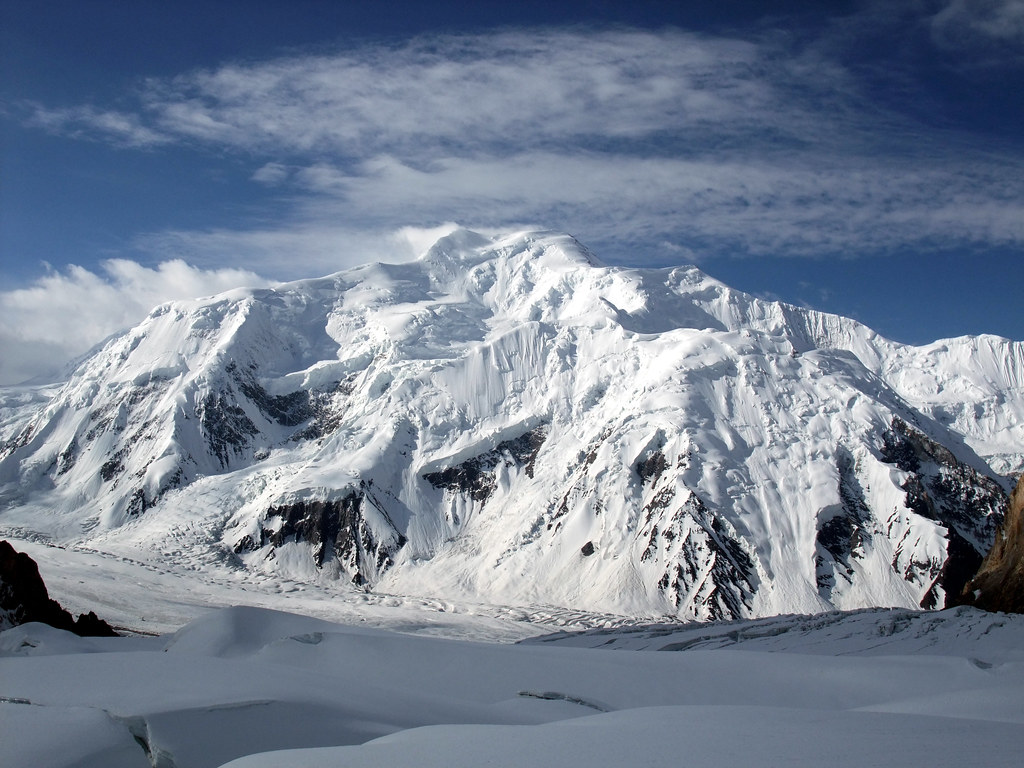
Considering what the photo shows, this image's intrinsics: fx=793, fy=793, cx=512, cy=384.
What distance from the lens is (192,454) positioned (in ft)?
590

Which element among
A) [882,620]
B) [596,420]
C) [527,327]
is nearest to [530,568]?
[596,420]

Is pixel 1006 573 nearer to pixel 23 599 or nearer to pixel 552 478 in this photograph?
pixel 23 599

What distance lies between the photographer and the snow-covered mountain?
134125 mm

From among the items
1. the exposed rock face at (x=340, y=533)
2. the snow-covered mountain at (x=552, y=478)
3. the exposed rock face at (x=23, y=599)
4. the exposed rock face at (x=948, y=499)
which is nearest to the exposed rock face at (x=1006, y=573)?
the snow-covered mountain at (x=552, y=478)

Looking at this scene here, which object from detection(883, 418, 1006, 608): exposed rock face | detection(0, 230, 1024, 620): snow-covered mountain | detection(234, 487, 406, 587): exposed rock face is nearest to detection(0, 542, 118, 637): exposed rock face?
detection(0, 230, 1024, 620): snow-covered mountain

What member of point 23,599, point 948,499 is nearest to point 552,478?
point 948,499

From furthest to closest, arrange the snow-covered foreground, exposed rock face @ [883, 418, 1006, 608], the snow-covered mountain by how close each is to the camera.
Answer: the snow-covered mountain, exposed rock face @ [883, 418, 1006, 608], the snow-covered foreground

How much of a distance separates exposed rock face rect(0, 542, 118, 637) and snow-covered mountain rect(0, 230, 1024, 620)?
296 feet

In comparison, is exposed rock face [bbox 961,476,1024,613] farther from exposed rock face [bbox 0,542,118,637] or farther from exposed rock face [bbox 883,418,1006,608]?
exposed rock face [bbox 883,418,1006,608]

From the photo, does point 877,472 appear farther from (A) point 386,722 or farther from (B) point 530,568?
(A) point 386,722

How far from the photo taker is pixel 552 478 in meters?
161

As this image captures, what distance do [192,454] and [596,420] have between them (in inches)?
3602

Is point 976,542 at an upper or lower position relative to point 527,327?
lower

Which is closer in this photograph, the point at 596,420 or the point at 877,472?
the point at 877,472
